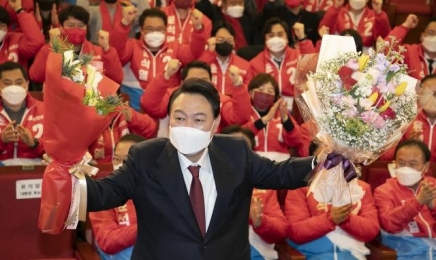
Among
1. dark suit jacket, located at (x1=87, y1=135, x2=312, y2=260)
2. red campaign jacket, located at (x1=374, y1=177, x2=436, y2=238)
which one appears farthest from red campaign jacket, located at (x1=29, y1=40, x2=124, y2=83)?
dark suit jacket, located at (x1=87, y1=135, x2=312, y2=260)

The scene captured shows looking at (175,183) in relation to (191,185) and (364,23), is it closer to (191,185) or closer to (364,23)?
(191,185)

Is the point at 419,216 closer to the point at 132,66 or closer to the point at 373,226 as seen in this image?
the point at 373,226

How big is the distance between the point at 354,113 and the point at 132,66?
3414 millimetres

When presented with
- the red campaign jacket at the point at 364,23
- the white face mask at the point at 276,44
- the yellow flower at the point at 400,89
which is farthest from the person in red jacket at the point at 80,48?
the yellow flower at the point at 400,89

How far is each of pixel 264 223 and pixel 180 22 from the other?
2.70 metres

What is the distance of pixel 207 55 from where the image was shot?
19.1 ft

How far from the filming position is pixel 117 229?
3795 mm

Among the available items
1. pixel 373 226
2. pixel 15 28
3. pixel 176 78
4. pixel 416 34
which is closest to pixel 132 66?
pixel 176 78

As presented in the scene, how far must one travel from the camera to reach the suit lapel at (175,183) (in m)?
2.59

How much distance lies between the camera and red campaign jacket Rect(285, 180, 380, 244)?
4.10 metres

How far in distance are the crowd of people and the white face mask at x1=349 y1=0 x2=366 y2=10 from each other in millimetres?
13

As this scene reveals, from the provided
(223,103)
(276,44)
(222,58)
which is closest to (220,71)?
(222,58)

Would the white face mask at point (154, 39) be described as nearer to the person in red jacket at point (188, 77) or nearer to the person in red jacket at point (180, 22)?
the person in red jacket at point (180, 22)

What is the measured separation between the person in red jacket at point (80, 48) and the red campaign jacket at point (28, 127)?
63 centimetres
